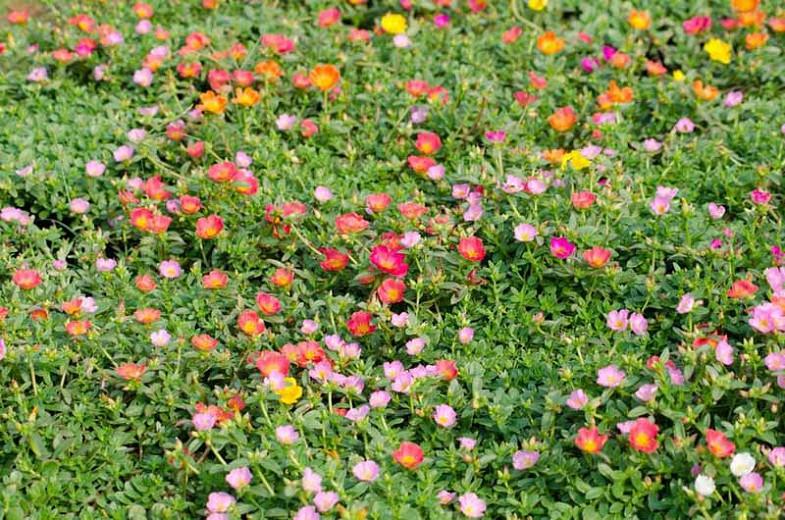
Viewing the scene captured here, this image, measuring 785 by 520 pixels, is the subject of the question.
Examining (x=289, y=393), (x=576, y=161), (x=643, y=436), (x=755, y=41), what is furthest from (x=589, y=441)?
(x=755, y=41)

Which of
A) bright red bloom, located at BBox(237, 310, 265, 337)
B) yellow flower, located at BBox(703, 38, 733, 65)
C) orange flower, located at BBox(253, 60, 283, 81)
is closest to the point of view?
bright red bloom, located at BBox(237, 310, 265, 337)

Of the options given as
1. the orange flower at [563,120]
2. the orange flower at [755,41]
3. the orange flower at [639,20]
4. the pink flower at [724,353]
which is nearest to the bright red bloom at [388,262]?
the pink flower at [724,353]

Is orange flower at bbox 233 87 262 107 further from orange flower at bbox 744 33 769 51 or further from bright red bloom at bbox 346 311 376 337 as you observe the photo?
orange flower at bbox 744 33 769 51

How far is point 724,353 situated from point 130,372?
1.51 meters

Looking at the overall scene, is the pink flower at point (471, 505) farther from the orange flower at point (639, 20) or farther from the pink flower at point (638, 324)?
the orange flower at point (639, 20)

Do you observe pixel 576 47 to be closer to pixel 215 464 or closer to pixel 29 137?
pixel 29 137

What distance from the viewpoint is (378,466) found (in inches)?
108

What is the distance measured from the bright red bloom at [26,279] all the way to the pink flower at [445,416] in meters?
1.22

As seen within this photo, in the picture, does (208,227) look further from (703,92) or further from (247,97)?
(703,92)

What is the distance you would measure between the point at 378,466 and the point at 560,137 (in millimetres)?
1691

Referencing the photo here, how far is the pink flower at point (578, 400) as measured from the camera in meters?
2.77

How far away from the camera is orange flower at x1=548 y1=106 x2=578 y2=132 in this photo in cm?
392

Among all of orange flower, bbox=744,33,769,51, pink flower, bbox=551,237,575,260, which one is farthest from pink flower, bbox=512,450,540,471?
orange flower, bbox=744,33,769,51

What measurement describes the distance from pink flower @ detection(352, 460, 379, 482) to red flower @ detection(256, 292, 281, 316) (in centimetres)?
65
